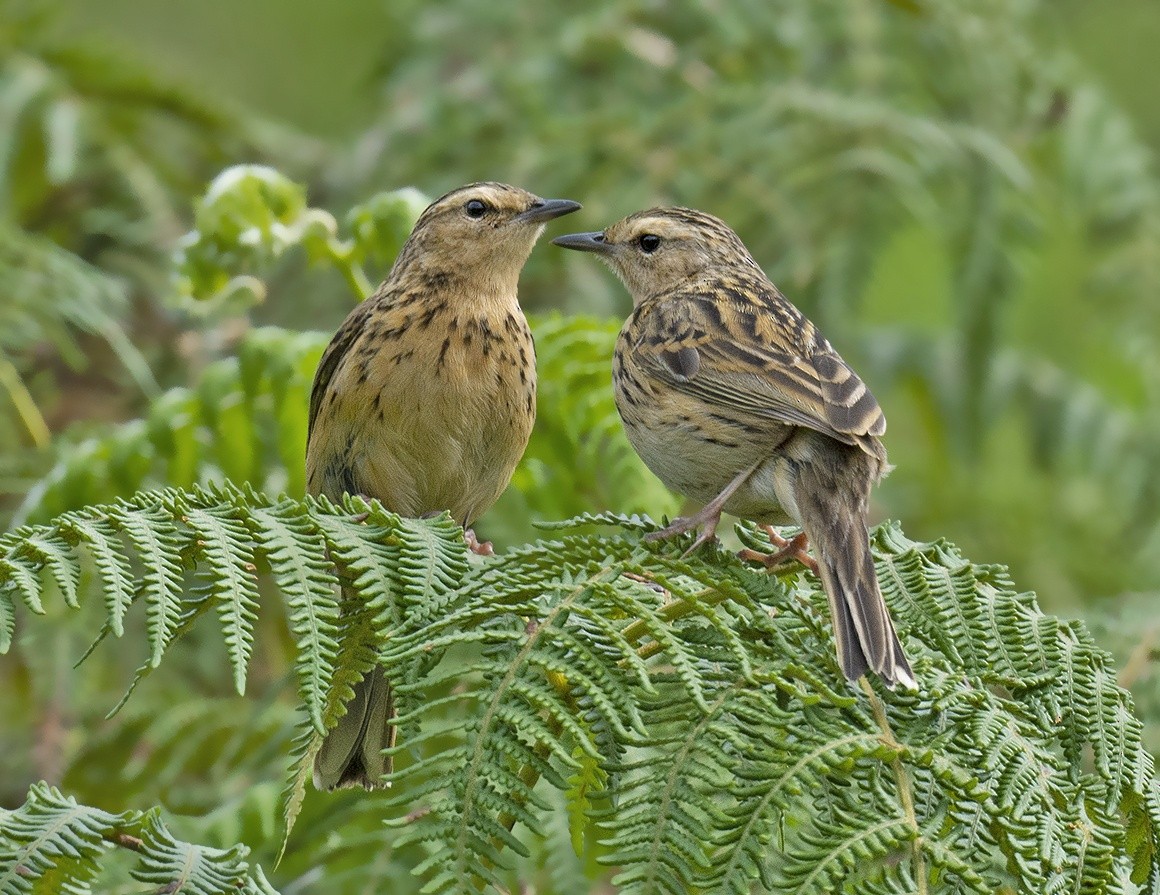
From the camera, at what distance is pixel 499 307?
4488 millimetres

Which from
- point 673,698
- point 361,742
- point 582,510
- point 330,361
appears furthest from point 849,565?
point 330,361

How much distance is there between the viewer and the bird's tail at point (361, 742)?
10.9ft

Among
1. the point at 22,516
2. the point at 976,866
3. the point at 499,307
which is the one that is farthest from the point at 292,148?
the point at 976,866

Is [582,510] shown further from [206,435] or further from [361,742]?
[361,742]

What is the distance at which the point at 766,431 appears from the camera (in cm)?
354

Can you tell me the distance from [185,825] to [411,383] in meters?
1.31

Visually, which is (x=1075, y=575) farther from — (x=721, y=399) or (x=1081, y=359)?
(x=721, y=399)

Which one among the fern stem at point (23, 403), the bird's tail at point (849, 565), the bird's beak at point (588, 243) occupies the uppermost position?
the bird's beak at point (588, 243)

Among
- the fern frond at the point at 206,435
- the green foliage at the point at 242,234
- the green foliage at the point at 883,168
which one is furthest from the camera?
the green foliage at the point at 883,168

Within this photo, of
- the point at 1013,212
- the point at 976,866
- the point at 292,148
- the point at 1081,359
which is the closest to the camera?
the point at 976,866

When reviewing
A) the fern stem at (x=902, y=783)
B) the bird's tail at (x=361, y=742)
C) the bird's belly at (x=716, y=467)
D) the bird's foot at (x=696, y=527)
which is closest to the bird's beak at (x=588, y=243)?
the bird's belly at (x=716, y=467)

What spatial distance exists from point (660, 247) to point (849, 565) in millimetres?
2021

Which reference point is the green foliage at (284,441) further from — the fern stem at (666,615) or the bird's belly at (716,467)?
the fern stem at (666,615)

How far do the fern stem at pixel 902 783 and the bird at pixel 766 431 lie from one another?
5 centimetres
